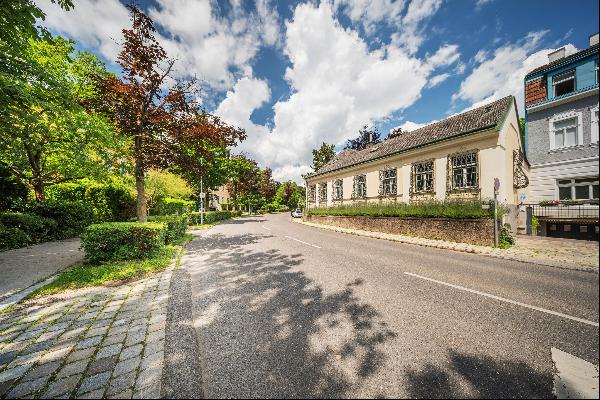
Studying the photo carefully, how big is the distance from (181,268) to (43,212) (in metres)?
10.6

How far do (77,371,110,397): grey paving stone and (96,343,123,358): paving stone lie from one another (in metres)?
0.34

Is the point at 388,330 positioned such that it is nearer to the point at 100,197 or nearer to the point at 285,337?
the point at 285,337

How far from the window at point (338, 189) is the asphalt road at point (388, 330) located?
15.8 meters

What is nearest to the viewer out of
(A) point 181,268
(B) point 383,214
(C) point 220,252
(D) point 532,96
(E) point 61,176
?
(D) point 532,96

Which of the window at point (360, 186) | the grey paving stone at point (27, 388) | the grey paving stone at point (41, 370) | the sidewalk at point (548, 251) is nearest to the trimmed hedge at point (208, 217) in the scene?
the window at point (360, 186)

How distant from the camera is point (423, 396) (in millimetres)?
2314

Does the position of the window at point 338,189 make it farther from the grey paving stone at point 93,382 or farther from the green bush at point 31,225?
the grey paving stone at point 93,382

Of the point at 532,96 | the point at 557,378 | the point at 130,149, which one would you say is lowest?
the point at 557,378

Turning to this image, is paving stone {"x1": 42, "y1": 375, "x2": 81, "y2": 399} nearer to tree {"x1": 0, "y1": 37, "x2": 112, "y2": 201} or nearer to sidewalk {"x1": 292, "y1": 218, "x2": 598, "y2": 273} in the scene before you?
sidewalk {"x1": 292, "y1": 218, "x2": 598, "y2": 273}

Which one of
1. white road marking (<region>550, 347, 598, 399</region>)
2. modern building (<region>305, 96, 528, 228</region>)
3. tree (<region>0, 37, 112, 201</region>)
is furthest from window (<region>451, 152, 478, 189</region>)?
tree (<region>0, 37, 112, 201</region>)

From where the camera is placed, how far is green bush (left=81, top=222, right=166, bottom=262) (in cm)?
680

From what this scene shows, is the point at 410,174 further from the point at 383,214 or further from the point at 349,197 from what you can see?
the point at 349,197

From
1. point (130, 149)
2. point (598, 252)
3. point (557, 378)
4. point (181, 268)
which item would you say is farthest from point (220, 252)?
point (598, 252)

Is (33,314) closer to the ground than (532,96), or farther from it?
closer to the ground
